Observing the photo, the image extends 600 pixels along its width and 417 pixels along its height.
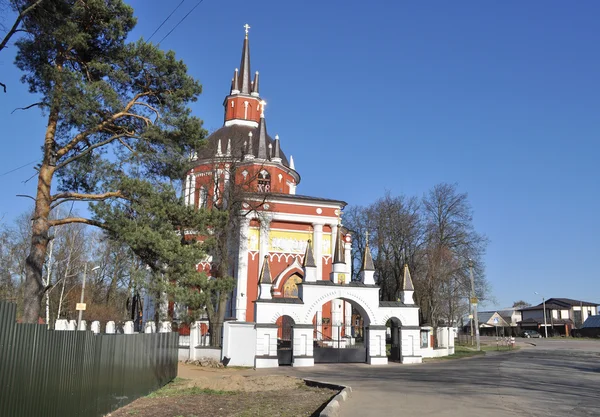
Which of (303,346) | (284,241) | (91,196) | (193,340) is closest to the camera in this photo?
(91,196)

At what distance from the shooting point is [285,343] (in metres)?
30.3

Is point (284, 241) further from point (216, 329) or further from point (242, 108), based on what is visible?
point (242, 108)

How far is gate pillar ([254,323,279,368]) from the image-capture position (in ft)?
75.9

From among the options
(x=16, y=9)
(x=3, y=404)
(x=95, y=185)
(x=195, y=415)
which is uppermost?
(x=16, y=9)

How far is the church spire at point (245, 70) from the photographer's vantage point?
157 feet

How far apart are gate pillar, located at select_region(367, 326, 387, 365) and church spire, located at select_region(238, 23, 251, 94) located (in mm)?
28917

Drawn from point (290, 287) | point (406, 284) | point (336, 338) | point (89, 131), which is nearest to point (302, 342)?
point (406, 284)

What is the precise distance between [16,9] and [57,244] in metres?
33.7

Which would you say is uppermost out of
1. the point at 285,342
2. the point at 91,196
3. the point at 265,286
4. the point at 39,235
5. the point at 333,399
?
the point at 91,196

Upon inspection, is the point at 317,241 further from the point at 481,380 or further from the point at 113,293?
the point at 113,293

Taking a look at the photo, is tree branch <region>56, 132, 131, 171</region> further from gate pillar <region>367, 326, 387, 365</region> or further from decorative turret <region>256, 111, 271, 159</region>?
Answer: decorative turret <region>256, 111, 271, 159</region>

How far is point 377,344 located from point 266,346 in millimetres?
5675

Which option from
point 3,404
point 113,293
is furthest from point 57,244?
point 3,404

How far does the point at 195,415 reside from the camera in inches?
414
